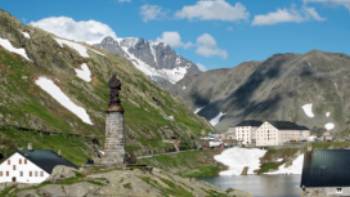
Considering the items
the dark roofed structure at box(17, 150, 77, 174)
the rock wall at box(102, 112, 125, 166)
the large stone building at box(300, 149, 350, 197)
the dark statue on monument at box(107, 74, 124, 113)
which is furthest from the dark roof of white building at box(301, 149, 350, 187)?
the dark roofed structure at box(17, 150, 77, 174)

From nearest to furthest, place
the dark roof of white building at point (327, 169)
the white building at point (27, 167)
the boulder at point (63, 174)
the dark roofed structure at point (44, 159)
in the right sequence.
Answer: the boulder at point (63, 174)
the dark roof of white building at point (327, 169)
the white building at point (27, 167)
the dark roofed structure at point (44, 159)

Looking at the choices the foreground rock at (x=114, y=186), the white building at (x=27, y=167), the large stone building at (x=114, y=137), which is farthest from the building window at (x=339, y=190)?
the white building at (x=27, y=167)

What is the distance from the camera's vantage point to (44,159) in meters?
124

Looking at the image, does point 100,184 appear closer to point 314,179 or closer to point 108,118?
point 108,118

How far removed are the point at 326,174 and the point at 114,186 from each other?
28.6m

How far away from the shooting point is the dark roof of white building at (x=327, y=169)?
90688mm

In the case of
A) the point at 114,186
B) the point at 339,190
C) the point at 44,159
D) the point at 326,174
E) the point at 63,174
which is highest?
the point at 44,159

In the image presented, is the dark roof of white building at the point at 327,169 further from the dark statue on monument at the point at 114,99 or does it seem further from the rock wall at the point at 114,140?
the dark statue on monument at the point at 114,99

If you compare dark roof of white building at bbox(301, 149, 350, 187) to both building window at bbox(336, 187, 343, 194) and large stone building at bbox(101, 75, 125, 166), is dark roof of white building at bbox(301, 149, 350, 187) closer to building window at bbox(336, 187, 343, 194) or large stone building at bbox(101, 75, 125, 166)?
building window at bbox(336, 187, 343, 194)

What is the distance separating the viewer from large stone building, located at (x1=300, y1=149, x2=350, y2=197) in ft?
297

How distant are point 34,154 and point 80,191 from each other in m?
47.0

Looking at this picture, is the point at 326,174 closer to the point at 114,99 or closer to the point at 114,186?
the point at 114,186

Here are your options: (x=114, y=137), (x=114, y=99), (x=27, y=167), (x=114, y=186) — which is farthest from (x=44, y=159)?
(x=114, y=186)

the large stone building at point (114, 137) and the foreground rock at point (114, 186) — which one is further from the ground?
the large stone building at point (114, 137)
